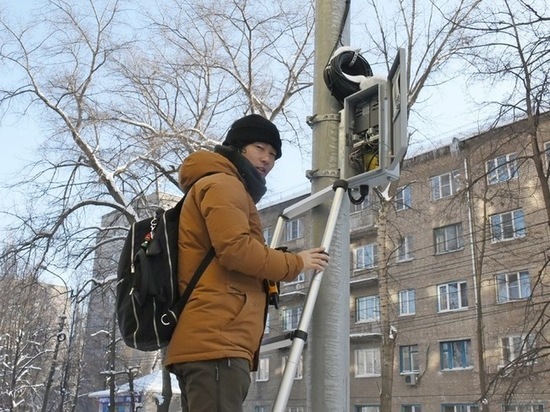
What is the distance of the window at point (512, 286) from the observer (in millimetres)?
24172

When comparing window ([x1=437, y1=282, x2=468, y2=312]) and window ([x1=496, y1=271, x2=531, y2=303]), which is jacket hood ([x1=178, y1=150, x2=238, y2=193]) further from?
window ([x1=437, y1=282, x2=468, y2=312])

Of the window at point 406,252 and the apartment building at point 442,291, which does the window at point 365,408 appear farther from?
the window at point 406,252

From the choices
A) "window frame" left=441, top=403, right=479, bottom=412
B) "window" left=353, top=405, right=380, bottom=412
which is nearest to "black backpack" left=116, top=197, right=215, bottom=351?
"window frame" left=441, top=403, right=479, bottom=412

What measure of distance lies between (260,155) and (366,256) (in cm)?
2948

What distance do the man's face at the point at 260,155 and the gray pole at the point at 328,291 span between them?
13.3 inches

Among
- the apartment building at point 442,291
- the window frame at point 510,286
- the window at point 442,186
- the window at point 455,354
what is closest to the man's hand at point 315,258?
the apartment building at point 442,291

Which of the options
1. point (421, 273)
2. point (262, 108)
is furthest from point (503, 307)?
point (262, 108)

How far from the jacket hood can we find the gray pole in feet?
1.92

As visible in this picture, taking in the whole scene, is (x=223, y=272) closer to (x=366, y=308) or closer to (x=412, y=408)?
(x=412, y=408)

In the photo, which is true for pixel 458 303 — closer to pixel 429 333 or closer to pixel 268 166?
pixel 429 333

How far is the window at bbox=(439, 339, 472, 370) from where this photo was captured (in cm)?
2525

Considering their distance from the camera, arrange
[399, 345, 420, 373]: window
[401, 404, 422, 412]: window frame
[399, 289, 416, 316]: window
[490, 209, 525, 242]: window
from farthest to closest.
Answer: [399, 289, 416, 316]: window → [399, 345, 420, 373]: window → [401, 404, 422, 412]: window frame → [490, 209, 525, 242]: window

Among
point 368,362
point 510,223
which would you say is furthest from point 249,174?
point 368,362

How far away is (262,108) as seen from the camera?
16906mm
